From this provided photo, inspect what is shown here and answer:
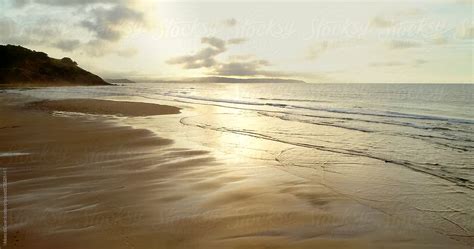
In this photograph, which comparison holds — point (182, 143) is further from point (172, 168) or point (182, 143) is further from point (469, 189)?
point (469, 189)

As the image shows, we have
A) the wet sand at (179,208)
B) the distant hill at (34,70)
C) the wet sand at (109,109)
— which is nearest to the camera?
the wet sand at (179,208)

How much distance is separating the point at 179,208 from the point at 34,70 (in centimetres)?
12401

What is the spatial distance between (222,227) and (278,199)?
64.3 inches

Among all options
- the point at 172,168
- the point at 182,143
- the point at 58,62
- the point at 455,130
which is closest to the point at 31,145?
the point at 182,143

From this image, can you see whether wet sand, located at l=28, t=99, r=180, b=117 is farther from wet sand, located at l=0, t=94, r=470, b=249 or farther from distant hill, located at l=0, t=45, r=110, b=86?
distant hill, located at l=0, t=45, r=110, b=86

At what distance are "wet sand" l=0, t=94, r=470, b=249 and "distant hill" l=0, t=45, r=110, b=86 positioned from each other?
353ft

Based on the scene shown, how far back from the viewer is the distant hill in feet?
325

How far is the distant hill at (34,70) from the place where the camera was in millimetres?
99012

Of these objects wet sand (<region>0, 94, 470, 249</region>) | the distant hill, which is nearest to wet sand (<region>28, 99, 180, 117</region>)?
wet sand (<region>0, 94, 470, 249</region>)

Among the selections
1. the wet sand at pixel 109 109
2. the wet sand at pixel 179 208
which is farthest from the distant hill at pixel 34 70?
the wet sand at pixel 179 208

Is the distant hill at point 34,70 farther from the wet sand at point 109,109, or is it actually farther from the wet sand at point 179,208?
the wet sand at point 179,208

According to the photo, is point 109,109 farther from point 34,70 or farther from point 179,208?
point 34,70

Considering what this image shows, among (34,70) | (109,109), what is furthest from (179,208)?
(34,70)

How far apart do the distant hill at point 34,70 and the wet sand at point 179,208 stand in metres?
108
